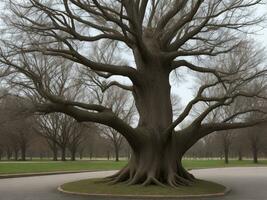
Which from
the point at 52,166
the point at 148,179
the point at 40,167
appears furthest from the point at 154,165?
the point at 52,166

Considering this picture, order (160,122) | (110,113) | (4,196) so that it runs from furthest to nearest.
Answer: (160,122), (110,113), (4,196)

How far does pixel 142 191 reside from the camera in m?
20.8

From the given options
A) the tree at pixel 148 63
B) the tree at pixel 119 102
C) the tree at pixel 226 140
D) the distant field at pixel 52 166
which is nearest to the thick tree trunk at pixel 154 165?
the tree at pixel 148 63

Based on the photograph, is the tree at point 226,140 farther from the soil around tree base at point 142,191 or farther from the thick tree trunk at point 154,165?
the soil around tree base at point 142,191

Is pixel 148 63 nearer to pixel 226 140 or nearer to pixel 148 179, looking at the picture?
pixel 148 179

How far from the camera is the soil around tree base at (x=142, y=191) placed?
66.2 feet

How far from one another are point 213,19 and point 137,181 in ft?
31.9

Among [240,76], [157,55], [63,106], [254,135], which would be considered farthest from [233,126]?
[254,135]

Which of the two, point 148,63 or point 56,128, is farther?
point 56,128

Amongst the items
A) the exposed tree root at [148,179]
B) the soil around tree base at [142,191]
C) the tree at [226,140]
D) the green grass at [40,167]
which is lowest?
the soil around tree base at [142,191]

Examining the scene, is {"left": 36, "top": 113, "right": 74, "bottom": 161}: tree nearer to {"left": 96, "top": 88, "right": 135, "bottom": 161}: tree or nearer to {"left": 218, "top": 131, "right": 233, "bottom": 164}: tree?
{"left": 96, "top": 88, "right": 135, "bottom": 161}: tree

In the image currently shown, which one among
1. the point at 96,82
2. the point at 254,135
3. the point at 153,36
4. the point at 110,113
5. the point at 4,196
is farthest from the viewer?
the point at 254,135

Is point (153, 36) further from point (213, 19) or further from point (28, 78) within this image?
point (28, 78)

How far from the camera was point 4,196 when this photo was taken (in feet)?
66.7
